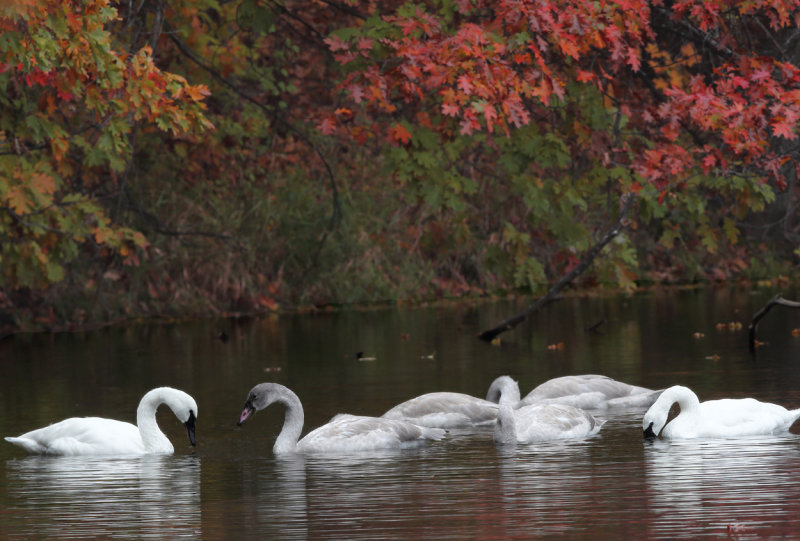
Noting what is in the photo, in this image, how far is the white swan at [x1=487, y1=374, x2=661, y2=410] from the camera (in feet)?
54.4

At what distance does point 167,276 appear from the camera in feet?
105

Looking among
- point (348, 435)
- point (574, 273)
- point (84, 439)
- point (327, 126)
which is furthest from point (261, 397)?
point (574, 273)

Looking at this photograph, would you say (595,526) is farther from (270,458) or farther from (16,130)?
(16,130)

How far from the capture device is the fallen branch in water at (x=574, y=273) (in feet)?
71.4

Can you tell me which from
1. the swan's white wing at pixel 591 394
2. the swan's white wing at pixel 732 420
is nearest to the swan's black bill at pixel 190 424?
the swan's white wing at pixel 591 394

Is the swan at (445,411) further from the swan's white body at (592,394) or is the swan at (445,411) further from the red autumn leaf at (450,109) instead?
the red autumn leaf at (450,109)

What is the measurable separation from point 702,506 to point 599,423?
4954mm

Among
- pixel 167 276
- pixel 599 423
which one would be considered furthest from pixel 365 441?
pixel 167 276

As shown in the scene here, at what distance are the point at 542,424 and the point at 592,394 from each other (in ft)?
7.34

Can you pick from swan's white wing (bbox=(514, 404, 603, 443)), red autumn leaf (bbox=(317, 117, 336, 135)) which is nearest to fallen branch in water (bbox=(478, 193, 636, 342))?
red autumn leaf (bbox=(317, 117, 336, 135))

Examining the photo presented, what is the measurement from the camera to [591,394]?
16.7 metres

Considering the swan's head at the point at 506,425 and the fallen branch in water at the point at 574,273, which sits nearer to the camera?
the swan's head at the point at 506,425

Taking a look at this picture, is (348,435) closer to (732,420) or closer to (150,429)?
(150,429)

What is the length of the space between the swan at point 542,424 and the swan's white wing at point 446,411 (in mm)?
985
